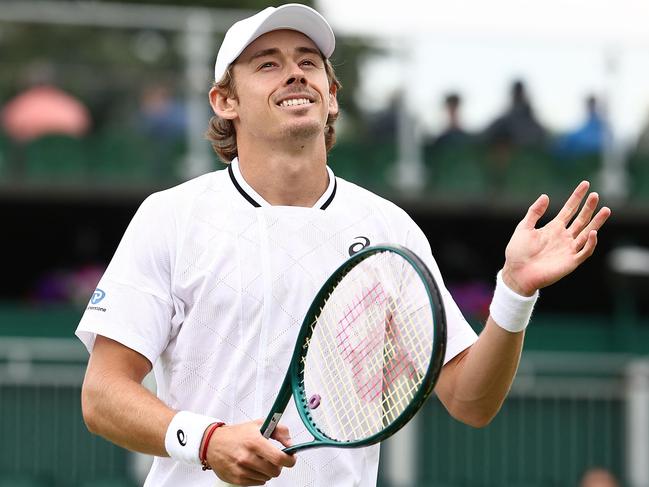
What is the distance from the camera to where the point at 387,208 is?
4711 mm

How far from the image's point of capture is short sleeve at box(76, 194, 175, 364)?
4.36 meters

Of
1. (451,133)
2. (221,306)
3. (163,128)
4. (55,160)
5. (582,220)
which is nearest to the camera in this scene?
(582,220)

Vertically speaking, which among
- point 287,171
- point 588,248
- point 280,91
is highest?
point 280,91

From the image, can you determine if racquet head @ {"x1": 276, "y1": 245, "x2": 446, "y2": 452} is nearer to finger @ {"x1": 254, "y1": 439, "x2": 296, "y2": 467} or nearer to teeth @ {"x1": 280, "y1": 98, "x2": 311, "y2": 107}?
finger @ {"x1": 254, "y1": 439, "x2": 296, "y2": 467}

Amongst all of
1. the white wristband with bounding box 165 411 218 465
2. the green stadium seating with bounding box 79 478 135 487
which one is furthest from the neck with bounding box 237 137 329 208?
the green stadium seating with bounding box 79 478 135 487

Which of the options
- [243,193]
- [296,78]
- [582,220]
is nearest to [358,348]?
[243,193]

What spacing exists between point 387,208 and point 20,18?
36.3ft

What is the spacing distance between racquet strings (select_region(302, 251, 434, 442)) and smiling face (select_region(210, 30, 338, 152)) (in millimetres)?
476

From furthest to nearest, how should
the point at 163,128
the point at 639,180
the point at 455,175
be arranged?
the point at 639,180
the point at 455,175
the point at 163,128

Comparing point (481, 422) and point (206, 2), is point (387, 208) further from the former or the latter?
point (206, 2)

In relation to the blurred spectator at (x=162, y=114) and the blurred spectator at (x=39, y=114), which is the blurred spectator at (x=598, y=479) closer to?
the blurred spectator at (x=162, y=114)

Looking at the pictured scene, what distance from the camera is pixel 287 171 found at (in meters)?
4.57

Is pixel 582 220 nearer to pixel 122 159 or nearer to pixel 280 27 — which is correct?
pixel 280 27

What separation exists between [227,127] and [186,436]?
117 cm
